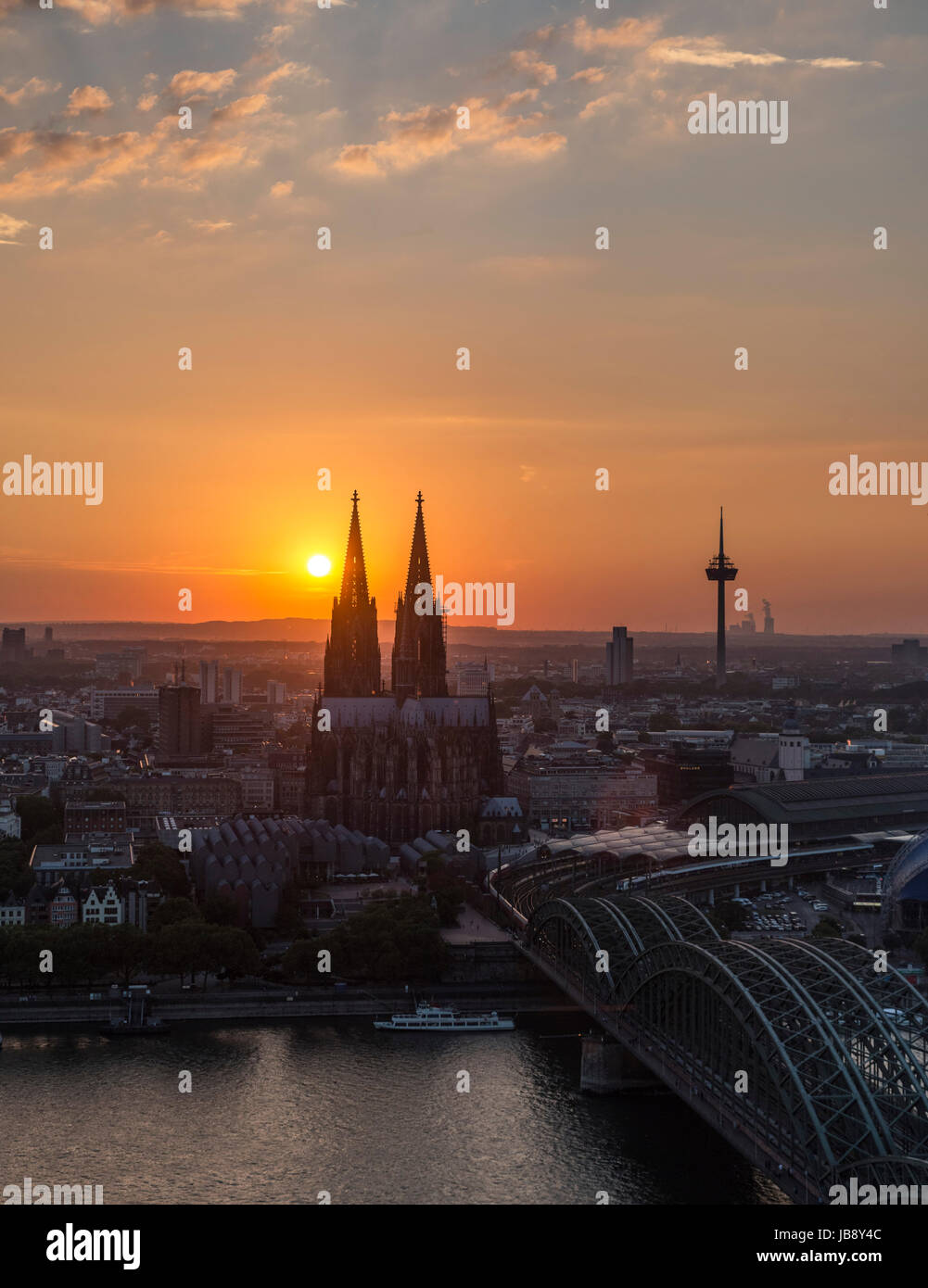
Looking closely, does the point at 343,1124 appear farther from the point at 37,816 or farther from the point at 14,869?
the point at 37,816

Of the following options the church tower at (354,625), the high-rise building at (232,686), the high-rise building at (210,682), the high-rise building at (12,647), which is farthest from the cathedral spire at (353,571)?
the high-rise building at (12,647)

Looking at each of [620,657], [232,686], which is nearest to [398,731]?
[232,686]

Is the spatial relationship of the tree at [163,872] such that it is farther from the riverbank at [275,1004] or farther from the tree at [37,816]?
the tree at [37,816]

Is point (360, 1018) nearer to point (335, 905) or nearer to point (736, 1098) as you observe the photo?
point (335, 905)

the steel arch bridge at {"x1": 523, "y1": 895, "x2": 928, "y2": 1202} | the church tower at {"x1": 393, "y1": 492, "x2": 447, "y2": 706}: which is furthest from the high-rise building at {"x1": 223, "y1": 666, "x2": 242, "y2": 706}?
the steel arch bridge at {"x1": 523, "y1": 895, "x2": 928, "y2": 1202}
